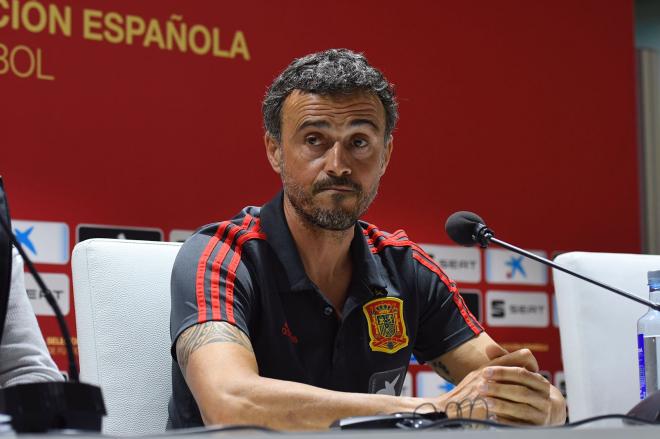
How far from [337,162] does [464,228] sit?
0.26 m

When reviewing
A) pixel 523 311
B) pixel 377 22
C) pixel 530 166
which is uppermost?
pixel 377 22

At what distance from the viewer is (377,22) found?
11.8ft

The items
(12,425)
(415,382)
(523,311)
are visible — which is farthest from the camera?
(523,311)

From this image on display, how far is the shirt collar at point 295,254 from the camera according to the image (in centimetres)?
165

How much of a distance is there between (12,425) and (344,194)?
0.92 m

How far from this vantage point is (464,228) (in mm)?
1604

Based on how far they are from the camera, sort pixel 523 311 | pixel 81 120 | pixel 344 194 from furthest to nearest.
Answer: pixel 523 311
pixel 81 120
pixel 344 194

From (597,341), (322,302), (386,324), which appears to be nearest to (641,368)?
(597,341)

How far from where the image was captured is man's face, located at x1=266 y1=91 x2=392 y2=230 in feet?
5.59

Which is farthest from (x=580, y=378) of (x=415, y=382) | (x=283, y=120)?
(x=415, y=382)

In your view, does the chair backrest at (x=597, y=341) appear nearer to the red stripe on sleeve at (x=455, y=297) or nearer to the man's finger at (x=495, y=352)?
the red stripe on sleeve at (x=455, y=297)

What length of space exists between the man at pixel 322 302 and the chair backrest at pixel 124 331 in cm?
5

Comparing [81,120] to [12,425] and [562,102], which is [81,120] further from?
[12,425]

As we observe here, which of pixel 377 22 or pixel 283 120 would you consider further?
pixel 377 22
